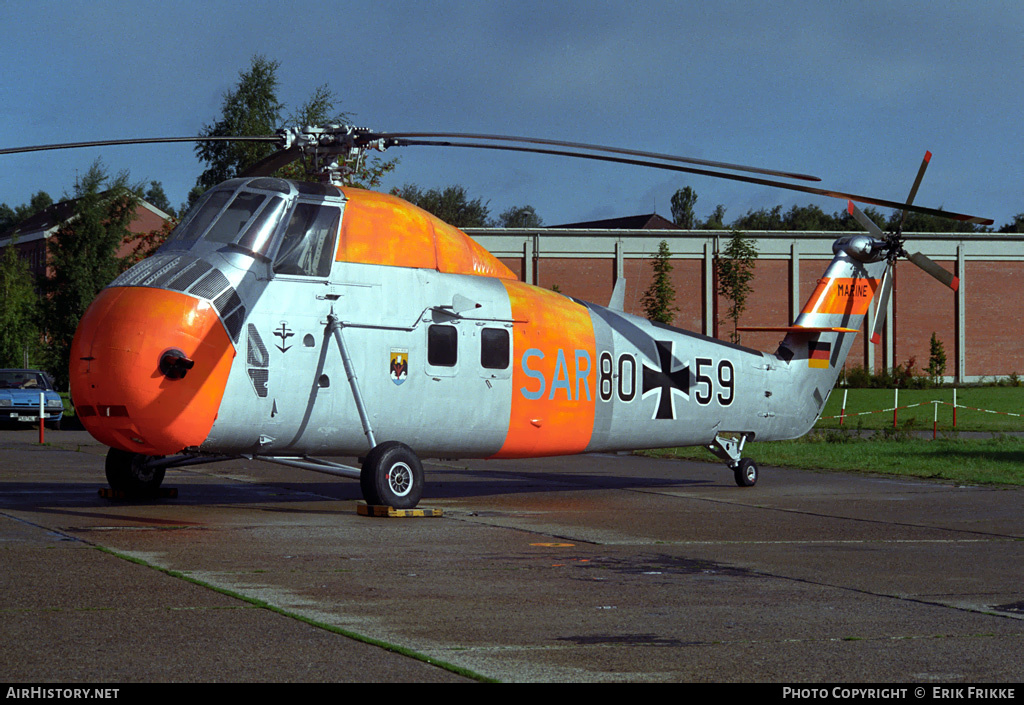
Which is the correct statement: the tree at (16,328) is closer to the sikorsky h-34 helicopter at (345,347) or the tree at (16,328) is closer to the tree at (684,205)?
the sikorsky h-34 helicopter at (345,347)

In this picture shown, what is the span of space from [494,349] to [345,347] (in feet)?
7.35

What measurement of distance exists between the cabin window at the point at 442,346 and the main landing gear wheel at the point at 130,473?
13.0 feet

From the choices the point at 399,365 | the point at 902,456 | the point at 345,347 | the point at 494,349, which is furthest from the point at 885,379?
the point at 345,347

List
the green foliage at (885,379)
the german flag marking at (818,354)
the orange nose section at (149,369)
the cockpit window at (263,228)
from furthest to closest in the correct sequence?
the green foliage at (885,379)
the german flag marking at (818,354)
the cockpit window at (263,228)
the orange nose section at (149,369)

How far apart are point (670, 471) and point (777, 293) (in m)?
44.0

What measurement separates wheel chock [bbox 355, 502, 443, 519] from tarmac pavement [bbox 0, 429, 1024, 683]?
0.46 feet

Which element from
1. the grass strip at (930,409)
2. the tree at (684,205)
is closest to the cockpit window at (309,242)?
the grass strip at (930,409)

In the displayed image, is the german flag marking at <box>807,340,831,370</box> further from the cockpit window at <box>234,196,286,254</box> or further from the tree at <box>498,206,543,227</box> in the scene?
the tree at <box>498,206,543,227</box>

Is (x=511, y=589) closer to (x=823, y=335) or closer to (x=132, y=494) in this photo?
(x=132, y=494)

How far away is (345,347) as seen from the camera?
14.0 metres

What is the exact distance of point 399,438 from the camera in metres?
14.6

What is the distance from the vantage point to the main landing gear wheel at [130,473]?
1531cm

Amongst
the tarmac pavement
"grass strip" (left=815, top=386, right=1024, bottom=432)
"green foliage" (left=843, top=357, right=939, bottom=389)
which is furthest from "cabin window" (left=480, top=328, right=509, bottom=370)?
"green foliage" (left=843, top=357, right=939, bottom=389)

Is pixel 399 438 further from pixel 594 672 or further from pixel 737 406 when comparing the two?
pixel 594 672
